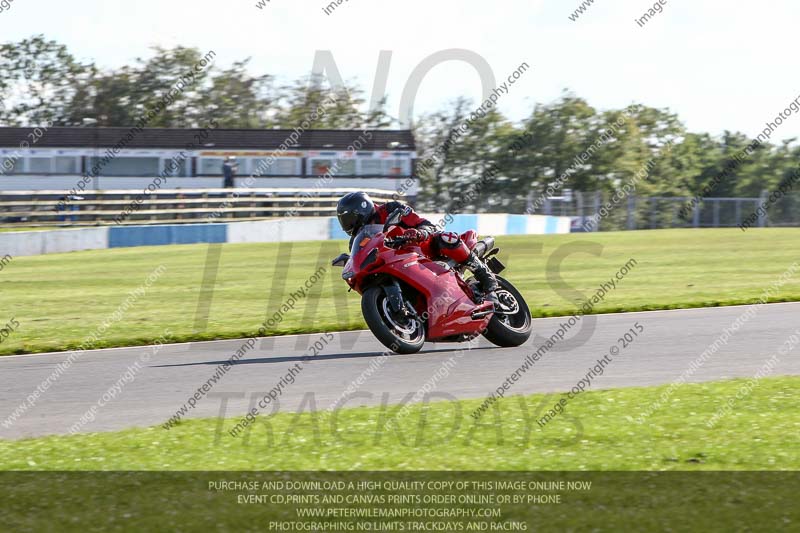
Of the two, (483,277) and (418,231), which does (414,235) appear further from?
(483,277)

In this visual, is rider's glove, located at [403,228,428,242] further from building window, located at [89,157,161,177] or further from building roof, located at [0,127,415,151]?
building window, located at [89,157,161,177]

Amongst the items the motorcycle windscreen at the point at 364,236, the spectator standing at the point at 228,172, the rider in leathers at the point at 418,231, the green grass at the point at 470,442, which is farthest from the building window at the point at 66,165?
the green grass at the point at 470,442

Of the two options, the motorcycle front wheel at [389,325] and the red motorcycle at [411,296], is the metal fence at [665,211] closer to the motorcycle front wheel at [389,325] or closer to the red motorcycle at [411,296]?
the red motorcycle at [411,296]

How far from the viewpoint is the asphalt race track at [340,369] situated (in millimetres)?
8414

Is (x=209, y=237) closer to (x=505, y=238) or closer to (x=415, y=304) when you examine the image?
(x=505, y=238)

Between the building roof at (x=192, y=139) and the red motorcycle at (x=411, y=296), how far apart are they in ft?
133

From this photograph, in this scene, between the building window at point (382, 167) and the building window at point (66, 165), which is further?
the building window at point (382, 167)

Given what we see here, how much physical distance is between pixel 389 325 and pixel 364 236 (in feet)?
2.99

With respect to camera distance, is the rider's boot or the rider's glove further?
the rider's boot

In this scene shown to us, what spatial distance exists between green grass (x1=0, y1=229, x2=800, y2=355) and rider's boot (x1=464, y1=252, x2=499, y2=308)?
296 cm

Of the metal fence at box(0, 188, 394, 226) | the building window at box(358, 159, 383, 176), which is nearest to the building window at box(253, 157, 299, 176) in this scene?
the building window at box(358, 159, 383, 176)

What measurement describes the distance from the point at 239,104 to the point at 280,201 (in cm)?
4281

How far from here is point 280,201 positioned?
1567 inches

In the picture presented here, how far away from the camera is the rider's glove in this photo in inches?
416
